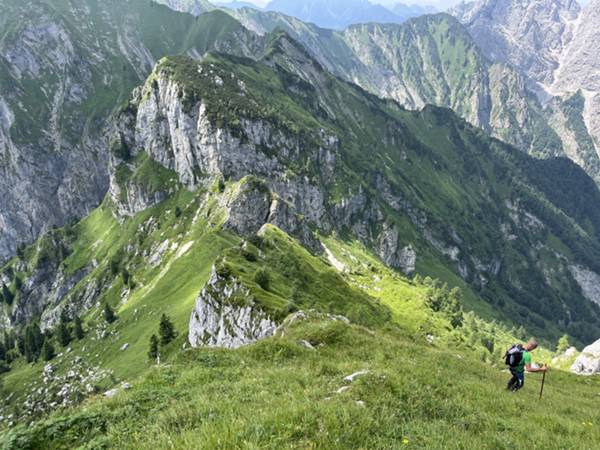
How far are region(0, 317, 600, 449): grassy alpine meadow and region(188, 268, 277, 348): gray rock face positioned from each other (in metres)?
37.2

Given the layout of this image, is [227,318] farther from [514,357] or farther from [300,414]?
[300,414]

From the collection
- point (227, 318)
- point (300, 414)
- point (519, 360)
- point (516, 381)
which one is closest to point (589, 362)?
point (227, 318)

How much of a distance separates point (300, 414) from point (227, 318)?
58.5 meters

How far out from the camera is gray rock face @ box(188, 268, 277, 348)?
58062 mm

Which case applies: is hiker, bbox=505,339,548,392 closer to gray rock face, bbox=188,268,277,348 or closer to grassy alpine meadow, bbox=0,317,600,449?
grassy alpine meadow, bbox=0,317,600,449

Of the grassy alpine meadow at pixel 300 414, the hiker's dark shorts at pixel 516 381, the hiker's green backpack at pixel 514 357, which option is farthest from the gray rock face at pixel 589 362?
the grassy alpine meadow at pixel 300 414

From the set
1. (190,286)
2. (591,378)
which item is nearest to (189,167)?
(190,286)

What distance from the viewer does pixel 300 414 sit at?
9523 millimetres

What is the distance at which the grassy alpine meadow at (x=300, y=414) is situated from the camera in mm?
8805

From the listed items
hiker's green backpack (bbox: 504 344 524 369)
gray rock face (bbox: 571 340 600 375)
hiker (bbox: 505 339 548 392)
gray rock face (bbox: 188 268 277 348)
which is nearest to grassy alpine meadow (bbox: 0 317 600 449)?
hiker (bbox: 505 339 548 392)

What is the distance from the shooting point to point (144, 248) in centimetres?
17162

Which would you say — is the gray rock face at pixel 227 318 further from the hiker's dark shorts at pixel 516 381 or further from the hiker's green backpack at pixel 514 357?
the hiker's green backpack at pixel 514 357

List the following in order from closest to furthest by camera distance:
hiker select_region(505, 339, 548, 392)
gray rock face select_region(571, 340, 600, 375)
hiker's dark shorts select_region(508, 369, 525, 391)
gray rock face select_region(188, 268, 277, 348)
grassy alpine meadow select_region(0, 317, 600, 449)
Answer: grassy alpine meadow select_region(0, 317, 600, 449)
hiker select_region(505, 339, 548, 392)
hiker's dark shorts select_region(508, 369, 525, 391)
gray rock face select_region(188, 268, 277, 348)
gray rock face select_region(571, 340, 600, 375)

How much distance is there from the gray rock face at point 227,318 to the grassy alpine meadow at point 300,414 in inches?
1463
